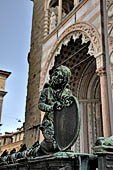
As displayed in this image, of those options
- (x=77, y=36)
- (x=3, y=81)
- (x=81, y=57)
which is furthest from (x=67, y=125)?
(x=3, y=81)

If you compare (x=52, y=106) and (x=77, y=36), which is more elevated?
(x=77, y=36)

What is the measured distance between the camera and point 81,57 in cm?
995

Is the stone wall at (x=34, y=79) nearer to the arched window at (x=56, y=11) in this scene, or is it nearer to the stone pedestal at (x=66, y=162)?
the arched window at (x=56, y=11)

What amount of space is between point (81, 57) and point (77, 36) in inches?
57.1

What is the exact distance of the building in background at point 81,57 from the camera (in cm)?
697

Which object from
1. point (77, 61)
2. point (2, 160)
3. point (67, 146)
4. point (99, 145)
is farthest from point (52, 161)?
point (77, 61)

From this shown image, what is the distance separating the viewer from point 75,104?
2863 mm

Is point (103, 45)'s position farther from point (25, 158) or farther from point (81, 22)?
point (25, 158)

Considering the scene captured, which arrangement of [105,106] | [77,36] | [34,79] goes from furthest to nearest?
[34,79] → [77,36] → [105,106]

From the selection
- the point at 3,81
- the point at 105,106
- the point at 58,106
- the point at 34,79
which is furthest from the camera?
the point at 3,81

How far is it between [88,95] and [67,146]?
8.23 metres

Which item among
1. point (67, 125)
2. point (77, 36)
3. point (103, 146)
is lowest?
point (103, 146)

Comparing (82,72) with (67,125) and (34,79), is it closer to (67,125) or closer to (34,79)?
(34,79)

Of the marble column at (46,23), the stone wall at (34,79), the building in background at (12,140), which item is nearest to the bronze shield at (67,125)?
the stone wall at (34,79)
